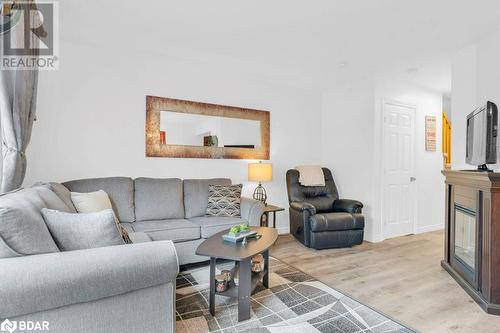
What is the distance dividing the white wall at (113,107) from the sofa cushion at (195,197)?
0.33 m

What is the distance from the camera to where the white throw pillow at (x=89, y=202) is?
244 centimetres

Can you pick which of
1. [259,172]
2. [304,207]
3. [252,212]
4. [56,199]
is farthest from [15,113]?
[304,207]

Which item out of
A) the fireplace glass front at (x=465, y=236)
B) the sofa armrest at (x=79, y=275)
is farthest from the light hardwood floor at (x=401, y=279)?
the sofa armrest at (x=79, y=275)

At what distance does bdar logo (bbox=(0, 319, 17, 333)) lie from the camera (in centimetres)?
115

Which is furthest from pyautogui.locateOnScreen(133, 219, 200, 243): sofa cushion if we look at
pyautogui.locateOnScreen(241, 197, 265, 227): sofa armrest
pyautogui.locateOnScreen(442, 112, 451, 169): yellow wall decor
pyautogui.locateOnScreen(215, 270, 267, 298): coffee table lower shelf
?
pyautogui.locateOnScreen(442, 112, 451, 169): yellow wall decor

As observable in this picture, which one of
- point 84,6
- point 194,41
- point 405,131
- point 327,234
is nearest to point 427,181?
point 405,131

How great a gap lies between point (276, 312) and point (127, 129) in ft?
8.67

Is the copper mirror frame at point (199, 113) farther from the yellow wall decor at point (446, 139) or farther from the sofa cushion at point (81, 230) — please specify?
the yellow wall decor at point (446, 139)

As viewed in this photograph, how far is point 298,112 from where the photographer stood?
4652 mm

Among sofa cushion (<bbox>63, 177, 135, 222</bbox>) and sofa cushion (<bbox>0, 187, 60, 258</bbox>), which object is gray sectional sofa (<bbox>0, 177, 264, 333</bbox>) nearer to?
sofa cushion (<bbox>0, 187, 60, 258</bbox>)

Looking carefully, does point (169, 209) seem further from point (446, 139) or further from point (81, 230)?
point (446, 139)

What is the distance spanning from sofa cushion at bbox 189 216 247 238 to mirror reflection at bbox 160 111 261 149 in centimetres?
112

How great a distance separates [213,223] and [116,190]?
111cm

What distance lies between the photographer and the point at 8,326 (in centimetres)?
116
